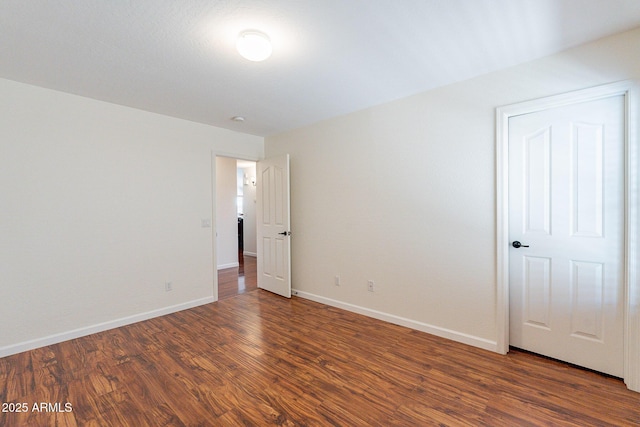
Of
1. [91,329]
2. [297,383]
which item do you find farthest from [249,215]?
[297,383]

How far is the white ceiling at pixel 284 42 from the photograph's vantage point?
1.67m

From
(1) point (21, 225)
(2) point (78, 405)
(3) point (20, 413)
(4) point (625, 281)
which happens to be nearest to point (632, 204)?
(4) point (625, 281)

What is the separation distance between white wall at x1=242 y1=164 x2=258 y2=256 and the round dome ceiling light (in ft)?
19.1

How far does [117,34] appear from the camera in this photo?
6.13 feet

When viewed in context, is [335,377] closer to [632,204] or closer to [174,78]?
[632,204]

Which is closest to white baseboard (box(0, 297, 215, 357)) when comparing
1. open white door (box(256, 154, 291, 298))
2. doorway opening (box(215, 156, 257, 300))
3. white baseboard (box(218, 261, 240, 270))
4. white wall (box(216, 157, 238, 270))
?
doorway opening (box(215, 156, 257, 300))

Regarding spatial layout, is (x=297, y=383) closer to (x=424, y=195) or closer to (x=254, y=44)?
(x=424, y=195)

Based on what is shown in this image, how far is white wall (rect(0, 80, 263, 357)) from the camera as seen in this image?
8.37ft

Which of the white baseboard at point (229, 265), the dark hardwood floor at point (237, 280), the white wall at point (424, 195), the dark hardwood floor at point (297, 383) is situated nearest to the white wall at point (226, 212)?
the white baseboard at point (229, 265)

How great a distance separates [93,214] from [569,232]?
15.0ft

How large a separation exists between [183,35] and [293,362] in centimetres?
264

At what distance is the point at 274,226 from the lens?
4.34 m

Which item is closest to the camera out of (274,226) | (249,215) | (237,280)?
(274,226)

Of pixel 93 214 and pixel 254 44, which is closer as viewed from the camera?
pixel 254 44
